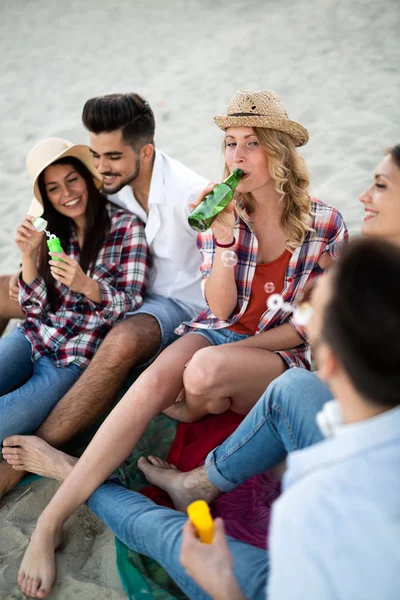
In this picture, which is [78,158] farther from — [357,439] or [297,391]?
[357,439]

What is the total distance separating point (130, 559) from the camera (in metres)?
2.17

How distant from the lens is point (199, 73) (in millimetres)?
6562

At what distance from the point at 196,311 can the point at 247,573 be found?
68.2 inches

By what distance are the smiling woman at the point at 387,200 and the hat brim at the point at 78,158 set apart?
161cm

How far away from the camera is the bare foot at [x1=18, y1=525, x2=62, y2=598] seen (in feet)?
6.95

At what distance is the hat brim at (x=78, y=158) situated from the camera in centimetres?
304

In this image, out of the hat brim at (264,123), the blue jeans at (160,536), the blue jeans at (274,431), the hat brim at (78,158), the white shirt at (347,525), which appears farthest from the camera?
the hat brim at (78,158)

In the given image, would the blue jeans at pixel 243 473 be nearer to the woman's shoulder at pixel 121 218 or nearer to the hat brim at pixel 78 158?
the woman's shoulder at pixel 121 218

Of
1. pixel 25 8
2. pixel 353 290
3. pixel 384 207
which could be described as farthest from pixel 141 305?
pixel 25 8

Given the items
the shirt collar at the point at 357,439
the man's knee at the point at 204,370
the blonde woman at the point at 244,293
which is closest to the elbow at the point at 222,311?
the blonde woman at the point at 244,293

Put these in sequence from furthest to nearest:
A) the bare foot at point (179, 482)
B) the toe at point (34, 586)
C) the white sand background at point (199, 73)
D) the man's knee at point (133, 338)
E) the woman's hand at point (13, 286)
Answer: the white sand background at point (199, 73) < the woman's hand at point (13, 286) < the man's knee at point (133, 338) < the bare foot at point (179, 482) < the toe at point (34, 586)

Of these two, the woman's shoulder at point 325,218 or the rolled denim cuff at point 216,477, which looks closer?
the rolled denim cuff at point 216,477

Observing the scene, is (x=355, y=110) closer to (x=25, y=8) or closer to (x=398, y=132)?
(x=398, y=132)

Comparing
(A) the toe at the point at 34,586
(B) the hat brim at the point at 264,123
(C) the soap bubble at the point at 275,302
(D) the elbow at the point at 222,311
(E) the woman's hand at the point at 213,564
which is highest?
(B) the hat brim at the point at 264,123
